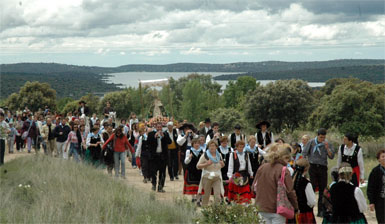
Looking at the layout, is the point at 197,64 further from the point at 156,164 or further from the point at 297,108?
the point at 156,164

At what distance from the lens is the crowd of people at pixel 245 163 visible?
6934mm

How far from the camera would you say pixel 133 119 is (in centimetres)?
2062

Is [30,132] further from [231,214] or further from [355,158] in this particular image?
[231,214]

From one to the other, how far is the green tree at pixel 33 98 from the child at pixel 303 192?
321ft

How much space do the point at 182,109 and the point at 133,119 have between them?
374ft

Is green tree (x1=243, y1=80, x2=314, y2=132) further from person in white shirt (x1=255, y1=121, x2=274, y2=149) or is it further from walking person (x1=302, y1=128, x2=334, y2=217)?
walking person (x1=302, y1=128, x2=334, y2=217)

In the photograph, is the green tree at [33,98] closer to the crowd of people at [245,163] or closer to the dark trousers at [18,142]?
the dark trousers at [18,142]

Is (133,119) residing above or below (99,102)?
above

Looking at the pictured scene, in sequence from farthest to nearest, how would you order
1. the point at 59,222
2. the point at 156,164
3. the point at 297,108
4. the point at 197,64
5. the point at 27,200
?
the point at 197,64, the point at 297,108, the point at 156,164, the point at 27,200, the point at 59,222

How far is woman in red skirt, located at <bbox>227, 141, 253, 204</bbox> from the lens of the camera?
1108cm

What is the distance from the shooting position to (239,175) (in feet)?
36.5

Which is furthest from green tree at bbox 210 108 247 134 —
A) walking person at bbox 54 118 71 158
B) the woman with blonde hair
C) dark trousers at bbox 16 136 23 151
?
the woman with blonde hair

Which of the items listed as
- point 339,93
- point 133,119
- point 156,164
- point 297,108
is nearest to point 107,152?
point 156,164

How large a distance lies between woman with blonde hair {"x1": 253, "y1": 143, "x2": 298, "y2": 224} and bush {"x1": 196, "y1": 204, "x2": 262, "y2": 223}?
0.47 ft
